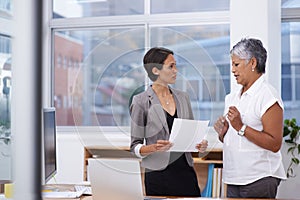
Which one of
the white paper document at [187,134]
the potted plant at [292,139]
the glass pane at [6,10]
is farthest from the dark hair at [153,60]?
the potted plant at [292,139]

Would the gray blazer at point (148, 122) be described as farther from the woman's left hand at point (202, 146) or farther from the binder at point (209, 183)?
the binder at point (209, 183)

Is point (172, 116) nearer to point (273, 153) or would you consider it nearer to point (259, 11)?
point (273, 153)

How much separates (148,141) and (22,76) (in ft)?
5.72

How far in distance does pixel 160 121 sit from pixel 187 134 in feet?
0.55

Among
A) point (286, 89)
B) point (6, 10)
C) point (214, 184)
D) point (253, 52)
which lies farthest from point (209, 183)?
point (6, 10)

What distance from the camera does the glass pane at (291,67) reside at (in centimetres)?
416

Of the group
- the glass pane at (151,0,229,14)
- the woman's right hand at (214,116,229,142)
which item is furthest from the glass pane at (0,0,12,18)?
the glass pane at (151,0,229,14)

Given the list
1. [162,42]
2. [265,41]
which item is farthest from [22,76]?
[265,41]

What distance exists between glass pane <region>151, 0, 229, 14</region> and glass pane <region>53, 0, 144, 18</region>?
0.15m

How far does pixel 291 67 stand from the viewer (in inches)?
165

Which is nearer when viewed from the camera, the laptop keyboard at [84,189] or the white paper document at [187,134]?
the white paper document at [187,134]

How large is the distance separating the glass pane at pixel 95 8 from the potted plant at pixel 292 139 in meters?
1.63

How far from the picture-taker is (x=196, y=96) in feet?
7.76

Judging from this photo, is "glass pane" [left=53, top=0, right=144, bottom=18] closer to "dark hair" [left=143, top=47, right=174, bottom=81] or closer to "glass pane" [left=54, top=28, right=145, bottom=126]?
"glass pane" [left=54, top=28, right=145, bottom=126]
